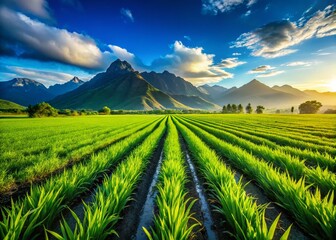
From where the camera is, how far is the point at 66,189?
4.65 m

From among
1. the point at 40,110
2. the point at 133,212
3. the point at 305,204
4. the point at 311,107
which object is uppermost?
the point at 311,107

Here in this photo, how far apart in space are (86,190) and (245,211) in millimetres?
4795

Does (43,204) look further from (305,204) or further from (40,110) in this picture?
(40,110)

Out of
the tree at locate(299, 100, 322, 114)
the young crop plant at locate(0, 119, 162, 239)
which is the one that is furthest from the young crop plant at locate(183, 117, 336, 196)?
the tree at locate(299, 100, 322, 114)

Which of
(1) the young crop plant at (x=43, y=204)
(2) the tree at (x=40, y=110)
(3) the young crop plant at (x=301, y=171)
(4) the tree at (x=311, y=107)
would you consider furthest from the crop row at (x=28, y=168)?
(4) the tree at (x=311, y=107)

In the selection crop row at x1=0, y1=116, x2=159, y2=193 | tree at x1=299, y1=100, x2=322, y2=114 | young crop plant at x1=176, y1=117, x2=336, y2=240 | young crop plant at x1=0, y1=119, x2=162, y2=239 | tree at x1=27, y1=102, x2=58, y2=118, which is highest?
tree at x1=299, y1=100, x2=322, y2=114

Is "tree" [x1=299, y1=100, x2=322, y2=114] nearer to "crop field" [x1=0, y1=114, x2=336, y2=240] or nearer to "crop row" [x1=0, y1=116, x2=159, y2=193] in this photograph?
"crop field" [x1=0, y1=114, x2=336, y2=240]

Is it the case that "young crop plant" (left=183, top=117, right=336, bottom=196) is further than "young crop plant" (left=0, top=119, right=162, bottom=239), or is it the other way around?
"young crop plant" (left=183, top=117, right=336, bottom=196)

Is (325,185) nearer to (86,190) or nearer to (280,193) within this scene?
(280,193)

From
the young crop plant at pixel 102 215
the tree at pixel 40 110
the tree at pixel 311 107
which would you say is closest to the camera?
the young crop plant at pixel 102 215

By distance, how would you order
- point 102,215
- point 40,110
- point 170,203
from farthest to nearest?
point 40,110, point 170,203, point 102,215

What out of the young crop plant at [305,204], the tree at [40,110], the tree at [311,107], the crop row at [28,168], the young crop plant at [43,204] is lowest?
the tree at [40,110]

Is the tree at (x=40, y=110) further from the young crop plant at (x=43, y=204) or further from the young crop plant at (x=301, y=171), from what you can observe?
the young crop plant at (x=301, y=171)

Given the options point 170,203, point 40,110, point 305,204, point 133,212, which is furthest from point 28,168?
point 40,110
